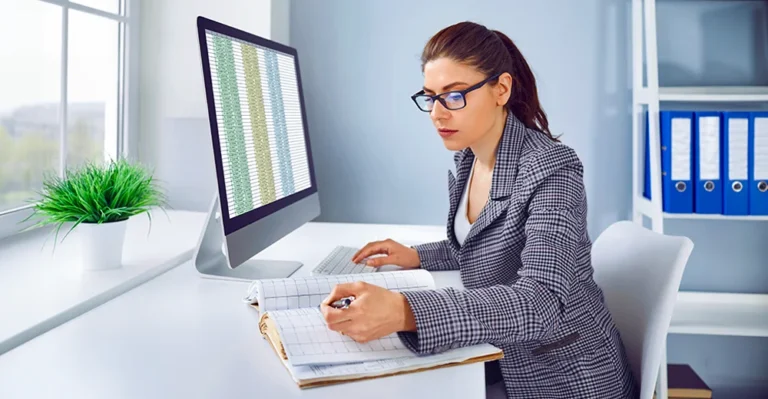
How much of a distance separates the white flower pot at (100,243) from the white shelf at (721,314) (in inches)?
59.8

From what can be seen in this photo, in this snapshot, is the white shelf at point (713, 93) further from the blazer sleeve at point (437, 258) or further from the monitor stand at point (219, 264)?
the monitor stand at point (219, 264)

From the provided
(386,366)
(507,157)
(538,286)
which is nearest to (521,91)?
(507,157)

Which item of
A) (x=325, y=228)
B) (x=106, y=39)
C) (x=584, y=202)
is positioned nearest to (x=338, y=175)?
(x=325, y=228)

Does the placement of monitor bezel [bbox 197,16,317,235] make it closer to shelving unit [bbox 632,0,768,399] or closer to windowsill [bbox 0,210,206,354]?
windowsill [bbox 0,210,206,354]

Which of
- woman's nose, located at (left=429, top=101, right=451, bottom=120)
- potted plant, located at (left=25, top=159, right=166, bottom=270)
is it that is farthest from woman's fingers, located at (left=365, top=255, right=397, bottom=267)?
potted plant, located at (left=25, top=159, right=166, bottom=270)

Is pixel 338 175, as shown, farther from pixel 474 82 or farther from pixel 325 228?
pixel 474 82

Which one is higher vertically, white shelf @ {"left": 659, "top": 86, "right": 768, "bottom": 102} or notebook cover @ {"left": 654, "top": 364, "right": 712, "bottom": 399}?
white shelf @ {"left": 659, "top": 86, "right": 768, "bottom": 102}

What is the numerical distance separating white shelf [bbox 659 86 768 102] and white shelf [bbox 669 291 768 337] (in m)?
0.63

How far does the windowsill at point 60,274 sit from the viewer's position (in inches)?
39.2

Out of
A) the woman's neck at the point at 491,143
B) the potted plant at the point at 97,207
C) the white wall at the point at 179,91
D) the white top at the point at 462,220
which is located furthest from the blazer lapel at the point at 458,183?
the white wall at the point at 179,91

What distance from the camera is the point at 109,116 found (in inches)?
81.7

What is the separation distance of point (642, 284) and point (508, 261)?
26 centimetres

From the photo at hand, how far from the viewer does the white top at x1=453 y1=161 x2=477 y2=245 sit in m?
1.45

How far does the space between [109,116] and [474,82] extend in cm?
127
